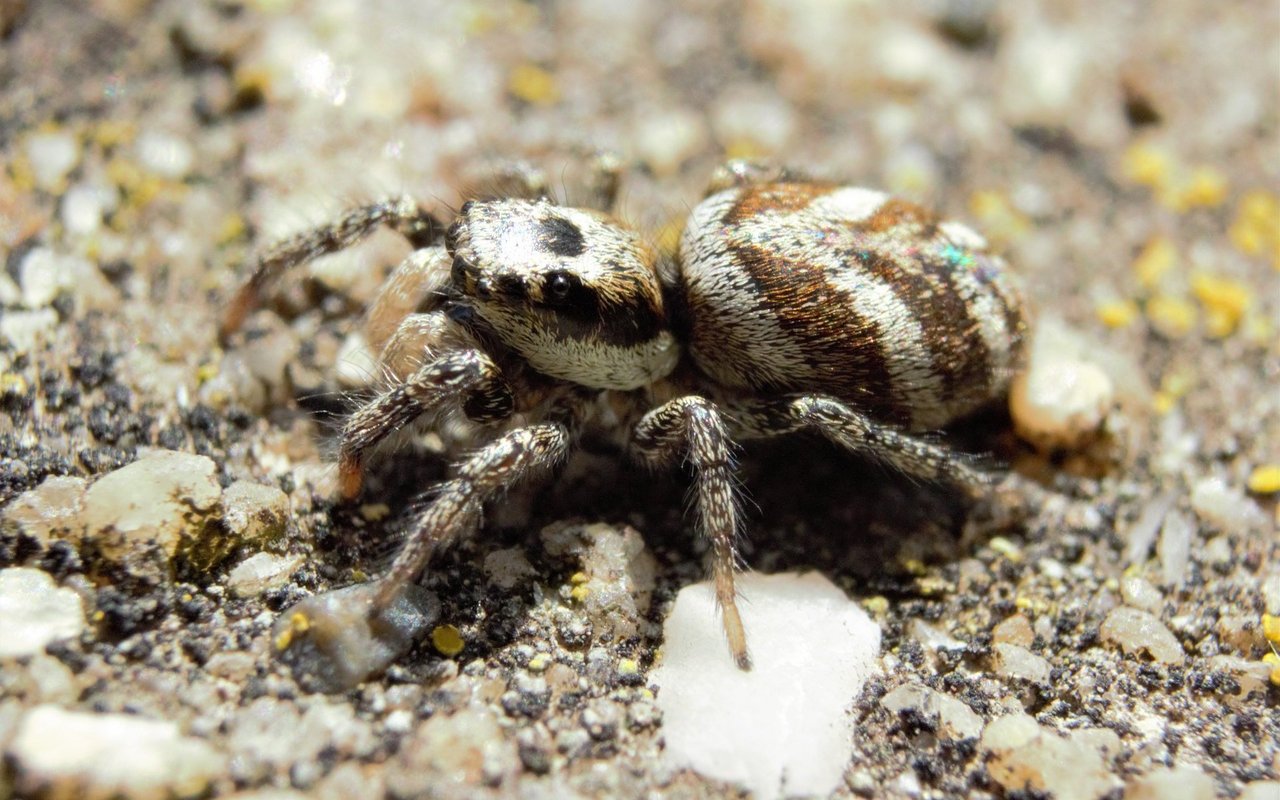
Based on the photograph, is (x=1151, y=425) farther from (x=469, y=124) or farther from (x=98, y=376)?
(x=98, y=376)

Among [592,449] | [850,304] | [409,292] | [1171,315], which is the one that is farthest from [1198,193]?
[409,292]

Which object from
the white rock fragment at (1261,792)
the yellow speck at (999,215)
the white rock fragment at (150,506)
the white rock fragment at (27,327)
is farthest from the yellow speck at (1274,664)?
the white rock fragment at (27,327)

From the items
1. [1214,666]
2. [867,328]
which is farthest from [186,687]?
[1214,666]

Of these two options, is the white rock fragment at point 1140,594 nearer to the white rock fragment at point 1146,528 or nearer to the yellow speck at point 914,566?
the white rock fragment at point 1146,528

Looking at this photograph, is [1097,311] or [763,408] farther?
[1097,311]

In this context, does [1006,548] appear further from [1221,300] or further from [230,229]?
[230,229]

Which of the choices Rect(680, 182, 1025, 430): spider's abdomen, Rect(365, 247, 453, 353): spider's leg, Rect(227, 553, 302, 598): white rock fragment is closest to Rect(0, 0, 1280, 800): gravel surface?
Rect(227, 553, 302, 598): white rock fragment

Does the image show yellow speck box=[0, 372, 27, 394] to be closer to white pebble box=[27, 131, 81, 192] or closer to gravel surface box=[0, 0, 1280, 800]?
gravel surface box=[0, 0, 1280, 800]
